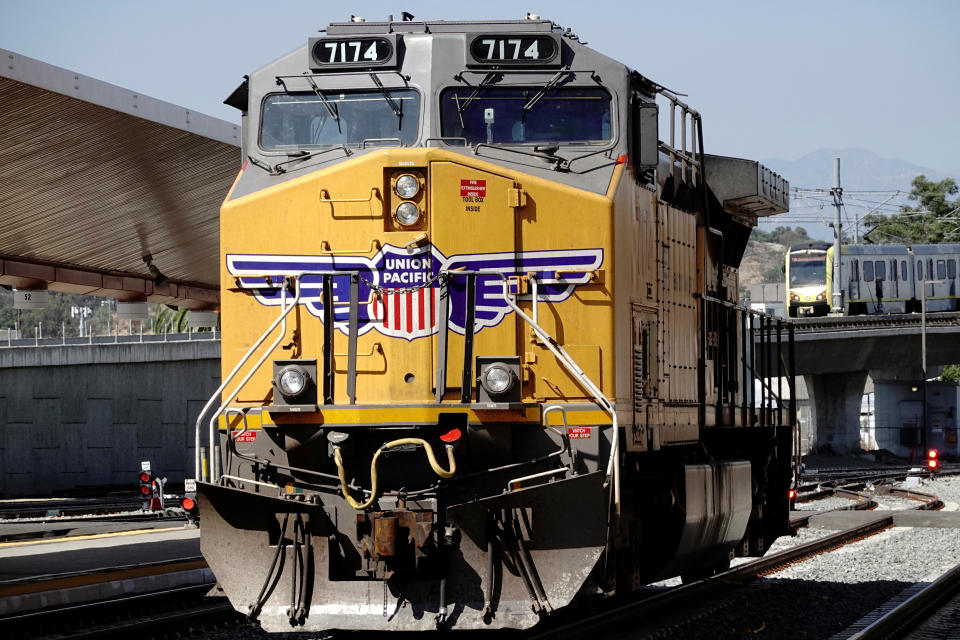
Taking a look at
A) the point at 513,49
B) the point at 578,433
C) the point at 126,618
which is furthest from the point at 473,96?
the point at 126,618

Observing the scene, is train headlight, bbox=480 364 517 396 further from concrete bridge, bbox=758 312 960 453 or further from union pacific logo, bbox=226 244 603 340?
concrete bridge, bbox=758 312 960 453

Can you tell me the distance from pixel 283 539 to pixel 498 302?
2.19m

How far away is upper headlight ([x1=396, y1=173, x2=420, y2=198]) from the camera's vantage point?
29.5 feet

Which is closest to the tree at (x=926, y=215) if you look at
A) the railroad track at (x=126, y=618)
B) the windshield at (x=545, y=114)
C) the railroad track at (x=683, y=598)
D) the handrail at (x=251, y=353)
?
the railroad track at (x=683, y=598)

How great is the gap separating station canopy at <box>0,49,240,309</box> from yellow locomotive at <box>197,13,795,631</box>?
307 inches

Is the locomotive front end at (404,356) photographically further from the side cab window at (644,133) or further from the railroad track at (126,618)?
the railroad track at (126,618)

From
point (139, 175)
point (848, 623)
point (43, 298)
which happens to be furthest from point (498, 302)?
point (43, 298)

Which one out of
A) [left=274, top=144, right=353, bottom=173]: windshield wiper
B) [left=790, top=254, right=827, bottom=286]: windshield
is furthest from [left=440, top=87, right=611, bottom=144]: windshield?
[left=790, top=254, right=827, bottom=286]: windshield

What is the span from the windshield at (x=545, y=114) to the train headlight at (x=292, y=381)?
2240 millimetres

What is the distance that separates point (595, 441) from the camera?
8.62 meters

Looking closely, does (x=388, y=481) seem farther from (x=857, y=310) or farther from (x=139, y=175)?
(x=857, y=310)

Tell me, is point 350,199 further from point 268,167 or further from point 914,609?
point 914,609

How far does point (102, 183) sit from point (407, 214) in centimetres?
1334

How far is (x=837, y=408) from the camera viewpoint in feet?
208
